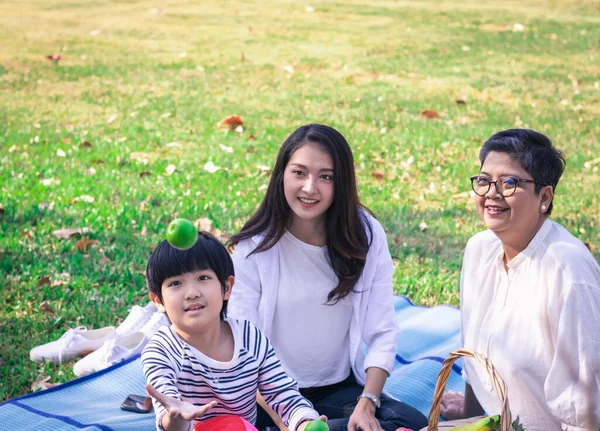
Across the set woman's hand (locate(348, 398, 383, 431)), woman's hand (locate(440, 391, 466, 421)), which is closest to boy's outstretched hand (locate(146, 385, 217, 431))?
woman's hand (locate(348, 398, 383, 431))

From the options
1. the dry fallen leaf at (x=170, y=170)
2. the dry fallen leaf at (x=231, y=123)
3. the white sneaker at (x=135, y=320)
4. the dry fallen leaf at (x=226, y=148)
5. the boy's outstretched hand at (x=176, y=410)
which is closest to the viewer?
the boy's outstretched hand at (x=176, y=410)

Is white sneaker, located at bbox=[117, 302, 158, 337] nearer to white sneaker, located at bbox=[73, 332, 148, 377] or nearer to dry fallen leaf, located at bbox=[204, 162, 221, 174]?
white sneaker, located at bbox=[73, 332, 148, 377]

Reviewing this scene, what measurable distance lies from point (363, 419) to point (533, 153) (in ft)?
3.83

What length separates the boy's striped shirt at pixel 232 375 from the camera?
2836 millimetres

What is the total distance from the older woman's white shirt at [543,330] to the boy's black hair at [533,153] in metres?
0.19

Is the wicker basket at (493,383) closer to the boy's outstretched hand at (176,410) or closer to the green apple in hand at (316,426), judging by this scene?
the green apple in hand at (316,426)

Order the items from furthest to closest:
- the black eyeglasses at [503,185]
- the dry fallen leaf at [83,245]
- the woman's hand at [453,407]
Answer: the dry fallen leaf at [83,245], the woman's hand at [453,407], the black eyeglasses at [503,185]

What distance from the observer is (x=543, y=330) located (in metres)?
3.04

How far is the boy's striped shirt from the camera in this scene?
2836 millimetres

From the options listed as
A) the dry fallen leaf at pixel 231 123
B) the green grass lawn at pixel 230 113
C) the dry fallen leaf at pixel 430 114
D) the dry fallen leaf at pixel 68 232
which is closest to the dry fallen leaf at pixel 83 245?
the green grass lawn at pixel 230 113

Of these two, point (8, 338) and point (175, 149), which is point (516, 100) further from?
point (8, 338)

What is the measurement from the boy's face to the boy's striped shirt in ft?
0.34

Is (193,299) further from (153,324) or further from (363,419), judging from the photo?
(153,324)

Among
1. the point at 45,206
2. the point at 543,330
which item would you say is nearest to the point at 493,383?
the point at 543,330
